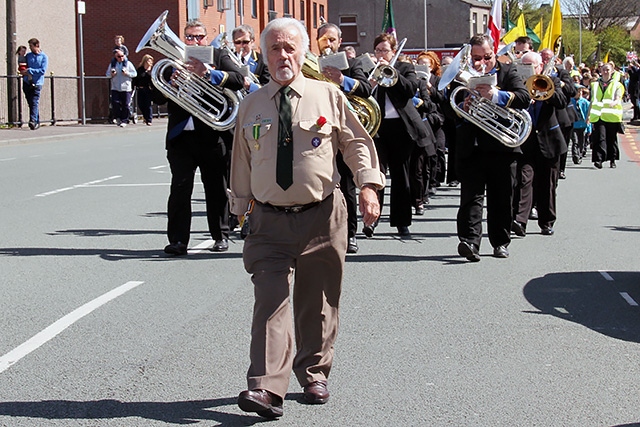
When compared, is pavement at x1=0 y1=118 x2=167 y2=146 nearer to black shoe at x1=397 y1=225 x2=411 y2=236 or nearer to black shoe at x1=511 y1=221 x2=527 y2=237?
black shoe at x1=397 y1=225 x2=411 y2=236

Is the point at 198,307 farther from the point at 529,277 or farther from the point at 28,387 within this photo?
the point at 529,277

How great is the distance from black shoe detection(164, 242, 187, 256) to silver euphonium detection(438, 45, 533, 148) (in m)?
2.59

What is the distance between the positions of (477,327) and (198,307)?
1863mm

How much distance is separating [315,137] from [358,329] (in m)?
1.99

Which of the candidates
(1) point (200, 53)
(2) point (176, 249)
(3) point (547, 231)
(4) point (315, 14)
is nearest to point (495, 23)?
(3) point (547, 231)

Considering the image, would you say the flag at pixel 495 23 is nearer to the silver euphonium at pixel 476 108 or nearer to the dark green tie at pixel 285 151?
the silver euphonium at pixel 476 108

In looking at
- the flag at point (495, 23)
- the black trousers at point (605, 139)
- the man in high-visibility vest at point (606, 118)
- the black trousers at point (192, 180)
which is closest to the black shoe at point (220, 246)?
the black trousers at point (192, 180)

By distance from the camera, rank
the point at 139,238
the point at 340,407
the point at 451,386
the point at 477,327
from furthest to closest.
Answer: the point at 139,238
the point at 477,327
the point at 451,386
the point at 340,407

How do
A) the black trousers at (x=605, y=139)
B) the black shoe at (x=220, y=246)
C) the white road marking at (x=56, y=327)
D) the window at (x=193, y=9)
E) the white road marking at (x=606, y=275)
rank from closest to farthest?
the white road marking at (x=56, y=327) → the white road marking at (x=606, y=275) → the black shoe at (x=220, y=246) → the black trousers at (x=605, y=139) → the window at (x=193, y=9)

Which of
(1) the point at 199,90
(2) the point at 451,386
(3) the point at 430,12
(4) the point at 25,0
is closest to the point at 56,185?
(1) the point at 199,90

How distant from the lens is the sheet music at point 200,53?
9703 mm

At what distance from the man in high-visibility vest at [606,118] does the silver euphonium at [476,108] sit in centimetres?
1092

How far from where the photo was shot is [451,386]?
5.77 metres

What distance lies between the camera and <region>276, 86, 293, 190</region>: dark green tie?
17.6 feet
